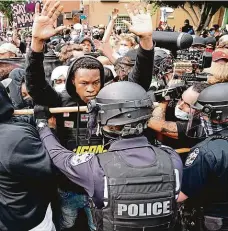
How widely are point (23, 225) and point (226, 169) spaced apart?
1393 millimetres

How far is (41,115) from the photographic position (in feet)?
8.52

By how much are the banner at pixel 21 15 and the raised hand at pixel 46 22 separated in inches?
287

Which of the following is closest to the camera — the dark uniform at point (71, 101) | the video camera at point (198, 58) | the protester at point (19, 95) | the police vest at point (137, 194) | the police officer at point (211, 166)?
the police vest at point (137, 194)

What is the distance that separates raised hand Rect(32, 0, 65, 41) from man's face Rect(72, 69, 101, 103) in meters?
0.42

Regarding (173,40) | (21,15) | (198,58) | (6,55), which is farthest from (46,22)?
(21,15)

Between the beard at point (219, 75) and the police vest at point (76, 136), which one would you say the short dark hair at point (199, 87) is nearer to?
the beard at point (219, 75)

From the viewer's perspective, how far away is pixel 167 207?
2.01 metres

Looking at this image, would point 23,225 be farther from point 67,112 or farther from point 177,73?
point 177,73

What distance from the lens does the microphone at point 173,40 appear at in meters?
5.16

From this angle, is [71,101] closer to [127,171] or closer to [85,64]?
[85,64]

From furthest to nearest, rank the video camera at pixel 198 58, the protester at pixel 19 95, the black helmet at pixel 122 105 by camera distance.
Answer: the video camera at pixel 198 58
the protester at pixel 19 95
the black helmet at pixel 122 105

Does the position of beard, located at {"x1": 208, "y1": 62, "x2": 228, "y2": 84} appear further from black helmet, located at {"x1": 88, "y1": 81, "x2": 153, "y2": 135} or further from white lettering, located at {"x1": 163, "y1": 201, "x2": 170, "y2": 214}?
white lettering, located at {"x1": 163, "y1": 201, "x2": 170, "y2": 214}

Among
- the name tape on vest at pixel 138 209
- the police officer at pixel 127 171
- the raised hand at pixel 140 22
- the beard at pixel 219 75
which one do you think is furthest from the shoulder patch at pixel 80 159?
the beard at pixel 219 75

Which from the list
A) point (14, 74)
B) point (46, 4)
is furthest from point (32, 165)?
point (14, 74)
